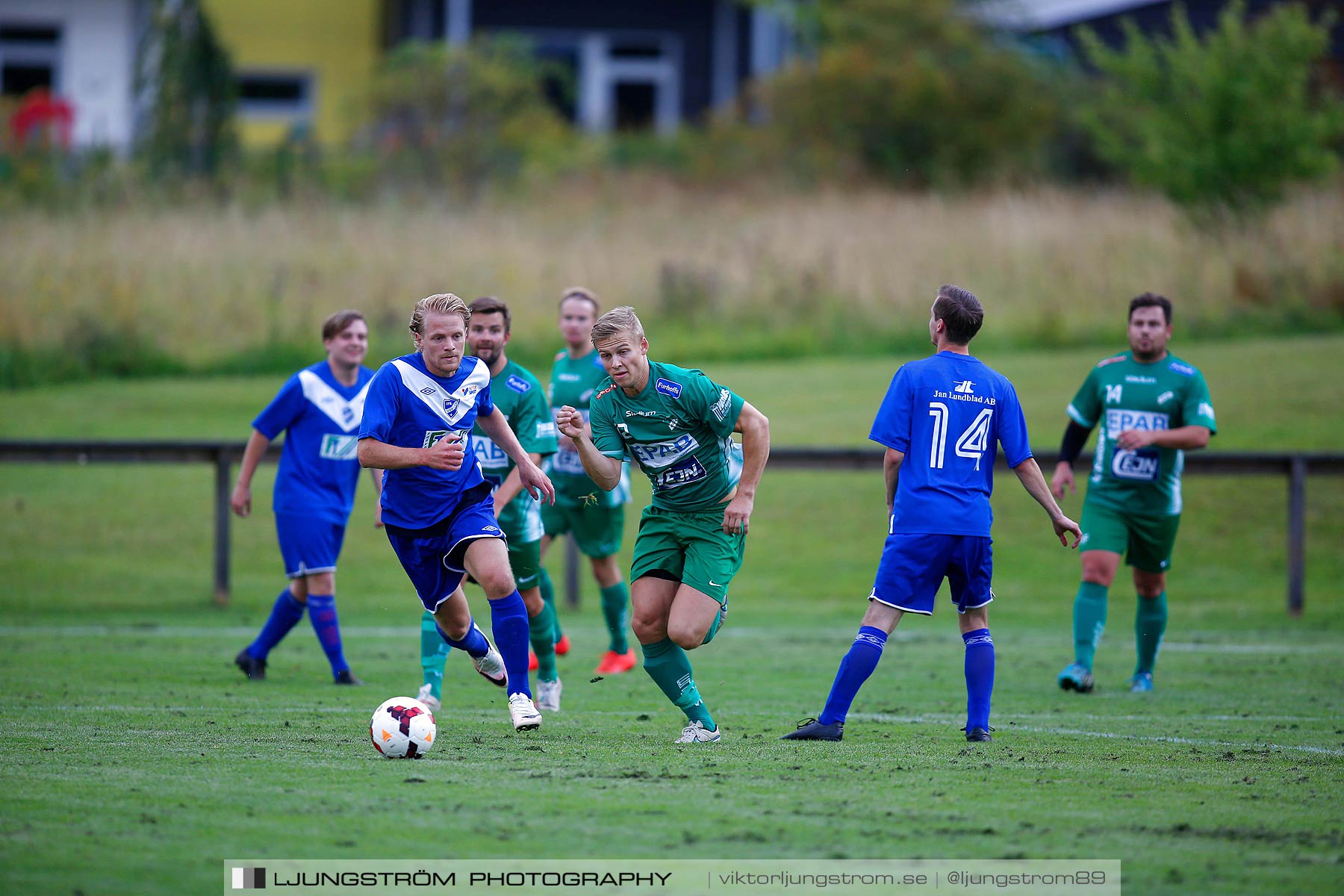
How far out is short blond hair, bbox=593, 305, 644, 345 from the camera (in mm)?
6113

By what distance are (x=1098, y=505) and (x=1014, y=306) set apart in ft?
42.0

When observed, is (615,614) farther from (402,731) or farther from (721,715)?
(402,731)

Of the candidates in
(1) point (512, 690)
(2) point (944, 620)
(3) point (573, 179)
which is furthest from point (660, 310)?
(1) point (512, 690)

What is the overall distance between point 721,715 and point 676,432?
1731 mm

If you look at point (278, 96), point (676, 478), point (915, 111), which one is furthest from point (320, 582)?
point (278, 96)

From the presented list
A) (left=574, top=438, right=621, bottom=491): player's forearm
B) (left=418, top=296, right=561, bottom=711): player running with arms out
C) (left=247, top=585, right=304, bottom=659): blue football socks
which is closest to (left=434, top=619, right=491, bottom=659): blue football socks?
(left=418, top=296, right=561, bottom=711): player running with arms out

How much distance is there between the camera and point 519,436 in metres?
7.74

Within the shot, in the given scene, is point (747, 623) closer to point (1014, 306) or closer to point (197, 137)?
point (1014, 306)

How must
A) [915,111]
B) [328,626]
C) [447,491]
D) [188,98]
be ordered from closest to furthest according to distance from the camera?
[447,491], [328,626], [188,98], [915,111]

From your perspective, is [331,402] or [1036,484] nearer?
[1036,484]

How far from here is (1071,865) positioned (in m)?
4.17

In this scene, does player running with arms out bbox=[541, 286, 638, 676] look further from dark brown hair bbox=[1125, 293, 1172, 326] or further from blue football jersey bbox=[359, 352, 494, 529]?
dark brown hair bbox=[1125, 293, 1172, 326]

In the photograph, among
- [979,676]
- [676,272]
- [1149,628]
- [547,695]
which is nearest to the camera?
[979,676]

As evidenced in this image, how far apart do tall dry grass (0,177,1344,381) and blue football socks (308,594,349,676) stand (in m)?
10.5
